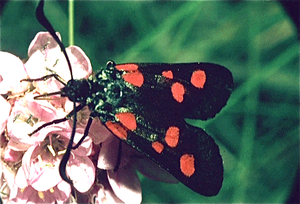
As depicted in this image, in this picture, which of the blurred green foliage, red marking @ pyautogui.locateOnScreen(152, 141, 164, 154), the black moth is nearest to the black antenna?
the black moth

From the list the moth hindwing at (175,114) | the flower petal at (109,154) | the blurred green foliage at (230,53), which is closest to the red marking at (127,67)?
the moth hindwing at (175,114)

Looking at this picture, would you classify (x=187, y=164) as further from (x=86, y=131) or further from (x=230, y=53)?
(x=230, y=53)

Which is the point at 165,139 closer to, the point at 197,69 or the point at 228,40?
the point at 197,69

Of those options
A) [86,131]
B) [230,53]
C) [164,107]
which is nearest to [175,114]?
[164,107]

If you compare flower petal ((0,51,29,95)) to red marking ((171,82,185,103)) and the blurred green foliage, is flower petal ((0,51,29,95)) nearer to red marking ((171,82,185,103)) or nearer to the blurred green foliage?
red marking ((171,82,185,103))

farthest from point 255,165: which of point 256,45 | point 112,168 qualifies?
point 112,168

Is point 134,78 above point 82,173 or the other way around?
above

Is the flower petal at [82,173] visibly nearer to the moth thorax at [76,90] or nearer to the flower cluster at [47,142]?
the flower cluster at [47,142]
